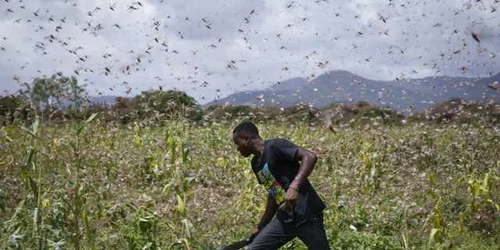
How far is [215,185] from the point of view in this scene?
927 centimetres

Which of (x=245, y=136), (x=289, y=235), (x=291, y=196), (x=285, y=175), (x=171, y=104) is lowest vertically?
(x=289, y=235)

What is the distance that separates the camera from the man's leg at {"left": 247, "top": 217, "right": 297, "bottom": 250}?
471cm

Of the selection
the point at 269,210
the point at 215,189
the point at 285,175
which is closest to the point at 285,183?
the point at 285,175

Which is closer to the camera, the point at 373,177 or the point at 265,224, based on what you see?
the point at 265,224

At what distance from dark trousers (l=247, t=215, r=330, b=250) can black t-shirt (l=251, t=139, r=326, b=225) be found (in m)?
0.08

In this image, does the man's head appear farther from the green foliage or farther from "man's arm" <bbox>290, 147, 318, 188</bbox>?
the green foliage

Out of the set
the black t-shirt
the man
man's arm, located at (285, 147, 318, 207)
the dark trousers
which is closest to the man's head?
the man

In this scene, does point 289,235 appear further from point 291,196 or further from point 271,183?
point 291,196

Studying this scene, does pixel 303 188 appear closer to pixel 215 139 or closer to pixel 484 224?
pixel 484 224

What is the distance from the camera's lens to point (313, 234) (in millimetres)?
4586

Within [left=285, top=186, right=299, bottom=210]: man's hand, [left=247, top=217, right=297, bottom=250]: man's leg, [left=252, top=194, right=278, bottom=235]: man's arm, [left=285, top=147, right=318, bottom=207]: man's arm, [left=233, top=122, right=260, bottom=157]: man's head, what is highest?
[left=233, top=122, right=260, bottom=157]: man's head

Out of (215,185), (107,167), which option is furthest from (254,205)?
(107,167)

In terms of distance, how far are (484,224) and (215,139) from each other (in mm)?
6148

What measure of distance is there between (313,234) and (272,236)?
1.11ft
